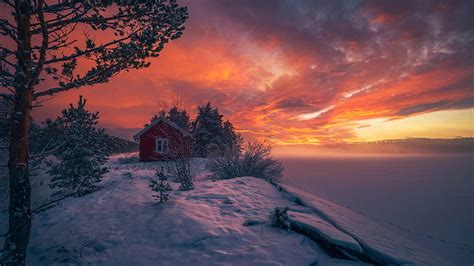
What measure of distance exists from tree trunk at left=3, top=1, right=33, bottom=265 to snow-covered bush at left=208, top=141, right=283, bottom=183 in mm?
Result: 8716

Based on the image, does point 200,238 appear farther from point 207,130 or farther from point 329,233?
point 207,130

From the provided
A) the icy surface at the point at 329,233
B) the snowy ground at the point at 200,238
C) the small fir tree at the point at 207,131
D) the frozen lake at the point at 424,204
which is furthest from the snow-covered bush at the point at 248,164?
the small fir tree at the point at 207,131

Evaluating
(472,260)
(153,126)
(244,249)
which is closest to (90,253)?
(244,249)

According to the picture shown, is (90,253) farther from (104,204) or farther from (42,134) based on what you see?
(104,204)

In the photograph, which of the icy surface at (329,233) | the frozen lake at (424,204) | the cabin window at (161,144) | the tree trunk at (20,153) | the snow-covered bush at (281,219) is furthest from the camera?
the cabin window at (161,144)

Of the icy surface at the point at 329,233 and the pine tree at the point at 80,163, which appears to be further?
the pine tree at the point at 80,163

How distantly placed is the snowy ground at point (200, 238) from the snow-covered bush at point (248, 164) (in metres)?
5.16

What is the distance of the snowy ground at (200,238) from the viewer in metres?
3.41

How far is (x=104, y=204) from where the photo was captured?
6.31 meters

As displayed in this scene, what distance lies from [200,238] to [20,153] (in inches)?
122

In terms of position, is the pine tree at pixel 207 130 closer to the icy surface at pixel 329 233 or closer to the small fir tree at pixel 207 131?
the small fir tree at pixel 207 131

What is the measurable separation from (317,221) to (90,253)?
438 cm

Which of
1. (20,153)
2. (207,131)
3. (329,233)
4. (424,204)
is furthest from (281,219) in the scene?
(207,131)

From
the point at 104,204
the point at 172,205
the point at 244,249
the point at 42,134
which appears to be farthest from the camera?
the point at 104,204
